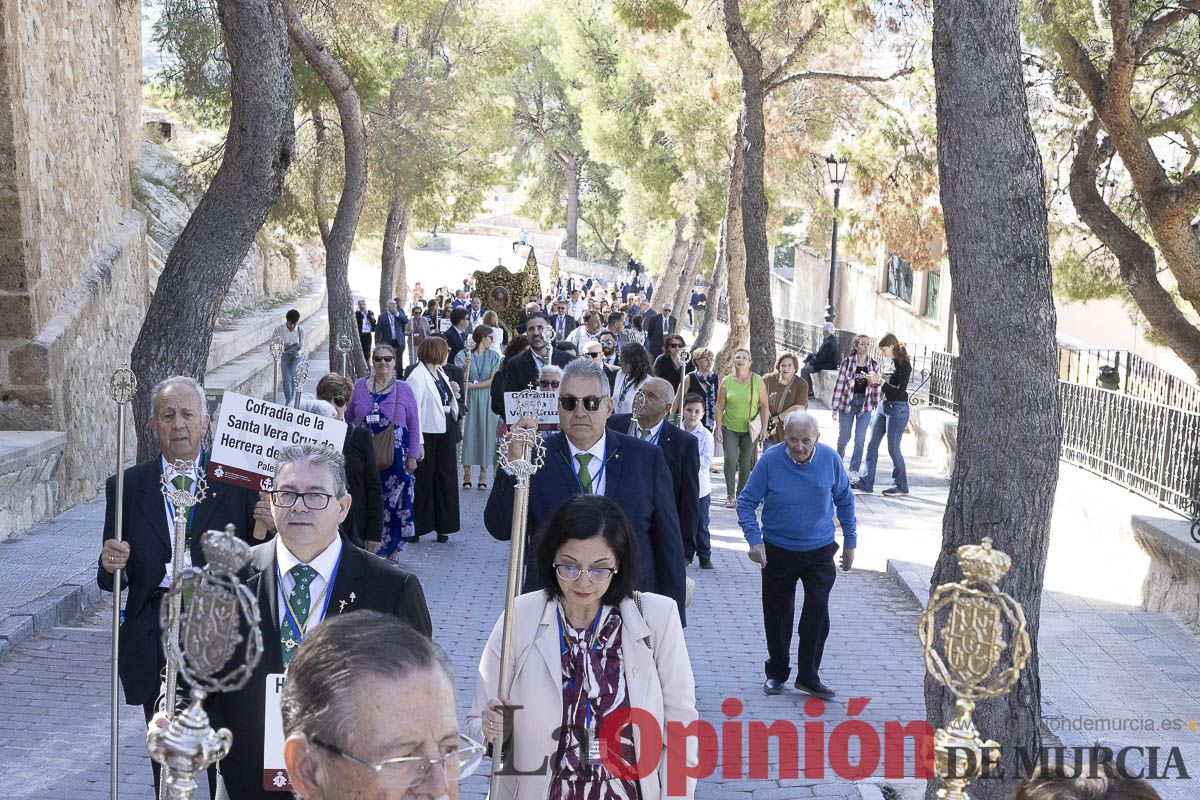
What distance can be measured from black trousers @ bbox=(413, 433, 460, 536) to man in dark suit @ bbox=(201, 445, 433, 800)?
844cm

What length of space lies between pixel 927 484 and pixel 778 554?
10019 millimetres

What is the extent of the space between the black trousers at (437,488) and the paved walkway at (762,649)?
32 centimetres

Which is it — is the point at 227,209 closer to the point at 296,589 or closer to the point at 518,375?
the point at 518,375

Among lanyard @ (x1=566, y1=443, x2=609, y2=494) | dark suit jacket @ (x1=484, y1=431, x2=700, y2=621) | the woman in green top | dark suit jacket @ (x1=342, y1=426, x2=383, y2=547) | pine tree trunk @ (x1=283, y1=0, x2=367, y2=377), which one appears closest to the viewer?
dark suit jacket @ (x1=484, y1=431, x2=700, y2=621)

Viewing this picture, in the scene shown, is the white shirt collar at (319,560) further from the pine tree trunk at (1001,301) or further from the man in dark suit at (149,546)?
the pine tree trunk at (1001,301)

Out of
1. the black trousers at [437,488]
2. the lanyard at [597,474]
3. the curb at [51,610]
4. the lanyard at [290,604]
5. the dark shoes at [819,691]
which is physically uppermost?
the lanyard at [597,474]

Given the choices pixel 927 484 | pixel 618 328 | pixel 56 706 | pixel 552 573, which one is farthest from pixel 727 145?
pixel 552 573

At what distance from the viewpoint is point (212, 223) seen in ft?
30.6

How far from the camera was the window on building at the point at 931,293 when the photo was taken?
30844 millimetres

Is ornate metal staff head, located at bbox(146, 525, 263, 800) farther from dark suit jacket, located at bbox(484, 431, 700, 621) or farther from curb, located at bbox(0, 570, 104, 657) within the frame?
curb, located at bbox(0, 570, 104, 657)

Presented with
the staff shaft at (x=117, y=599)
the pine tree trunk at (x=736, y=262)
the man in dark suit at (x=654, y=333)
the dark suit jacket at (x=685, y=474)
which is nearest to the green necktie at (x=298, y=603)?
the staff shaft at (x=117, y=599)

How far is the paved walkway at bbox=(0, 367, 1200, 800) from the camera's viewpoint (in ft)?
23.5

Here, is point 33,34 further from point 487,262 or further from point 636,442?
point 487,262

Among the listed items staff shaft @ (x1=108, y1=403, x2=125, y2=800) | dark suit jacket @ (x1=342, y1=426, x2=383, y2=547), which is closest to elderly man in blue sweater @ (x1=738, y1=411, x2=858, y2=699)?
dark suit jacket @ (x1=342, y1=426, x2=383, y2=547)
